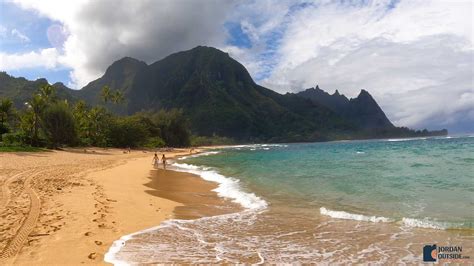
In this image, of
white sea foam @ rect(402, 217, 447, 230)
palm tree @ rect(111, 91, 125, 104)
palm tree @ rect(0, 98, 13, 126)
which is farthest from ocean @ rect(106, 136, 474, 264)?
palm tree @ rect(111, 91, 125, 104)

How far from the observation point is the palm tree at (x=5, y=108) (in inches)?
2015

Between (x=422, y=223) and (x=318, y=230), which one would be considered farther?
(x=422, y=223)

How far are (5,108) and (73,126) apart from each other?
1089 centimetres

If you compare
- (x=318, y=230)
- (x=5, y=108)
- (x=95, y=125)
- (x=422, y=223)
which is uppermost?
(x=5, y=108)

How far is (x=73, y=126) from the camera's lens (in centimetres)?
6000

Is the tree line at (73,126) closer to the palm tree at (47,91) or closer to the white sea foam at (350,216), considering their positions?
the palm tree at (47,91)

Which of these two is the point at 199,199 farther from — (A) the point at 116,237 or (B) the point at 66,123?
(B) the point at 66,123

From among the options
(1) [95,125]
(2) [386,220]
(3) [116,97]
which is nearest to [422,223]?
(2) [386,220]

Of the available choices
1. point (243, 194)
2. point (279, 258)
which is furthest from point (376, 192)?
point (279, 258)

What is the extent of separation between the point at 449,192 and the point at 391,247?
9.86 metres

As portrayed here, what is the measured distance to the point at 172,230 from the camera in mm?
9383

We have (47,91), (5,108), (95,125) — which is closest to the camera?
(5,108)

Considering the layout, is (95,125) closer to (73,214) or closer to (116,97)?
(116,97)

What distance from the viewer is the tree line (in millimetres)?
52500
